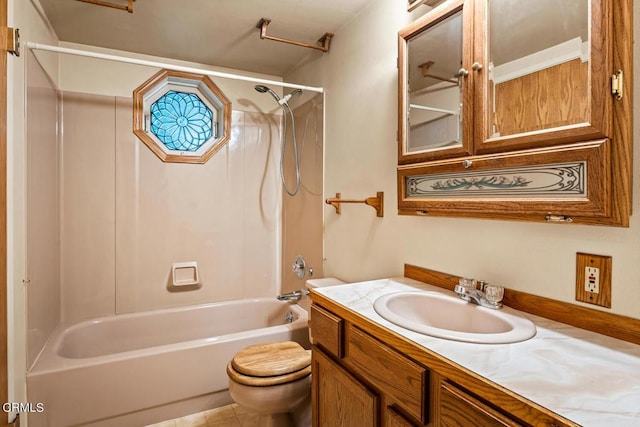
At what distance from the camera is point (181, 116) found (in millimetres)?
2758

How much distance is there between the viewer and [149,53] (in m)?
2.59

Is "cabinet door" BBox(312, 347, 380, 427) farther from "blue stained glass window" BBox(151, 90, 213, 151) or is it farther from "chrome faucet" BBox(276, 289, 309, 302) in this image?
"blue stained glass window" BBox(151, 90, 213, 151)

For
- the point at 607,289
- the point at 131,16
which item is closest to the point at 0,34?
the point at 131,16

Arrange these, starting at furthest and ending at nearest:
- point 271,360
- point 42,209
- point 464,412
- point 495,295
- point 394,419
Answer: point 42,209 < point 271,360 < point 495,295 < point 394,419 < point 464,412

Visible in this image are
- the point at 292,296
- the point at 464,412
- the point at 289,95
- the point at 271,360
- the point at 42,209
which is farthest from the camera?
the point at 289,95

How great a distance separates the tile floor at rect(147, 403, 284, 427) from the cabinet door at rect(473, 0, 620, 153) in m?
1.93

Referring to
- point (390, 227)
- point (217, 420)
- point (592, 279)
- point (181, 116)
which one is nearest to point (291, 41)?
point (181, 116)

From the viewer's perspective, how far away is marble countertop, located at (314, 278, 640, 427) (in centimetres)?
59

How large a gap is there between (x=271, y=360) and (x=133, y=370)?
0.78 meters

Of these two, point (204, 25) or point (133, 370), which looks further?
point (204, 25)

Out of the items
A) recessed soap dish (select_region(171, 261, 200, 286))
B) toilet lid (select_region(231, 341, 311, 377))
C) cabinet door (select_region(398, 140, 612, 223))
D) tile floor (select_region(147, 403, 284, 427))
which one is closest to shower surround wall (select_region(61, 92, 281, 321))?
recessed soap dish (select_region(171, 261, 200, 286))

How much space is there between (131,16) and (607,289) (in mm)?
2701

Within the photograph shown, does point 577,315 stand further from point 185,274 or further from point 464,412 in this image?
point 185,274

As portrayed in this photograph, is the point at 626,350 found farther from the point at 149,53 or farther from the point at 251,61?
the point at 149,53
